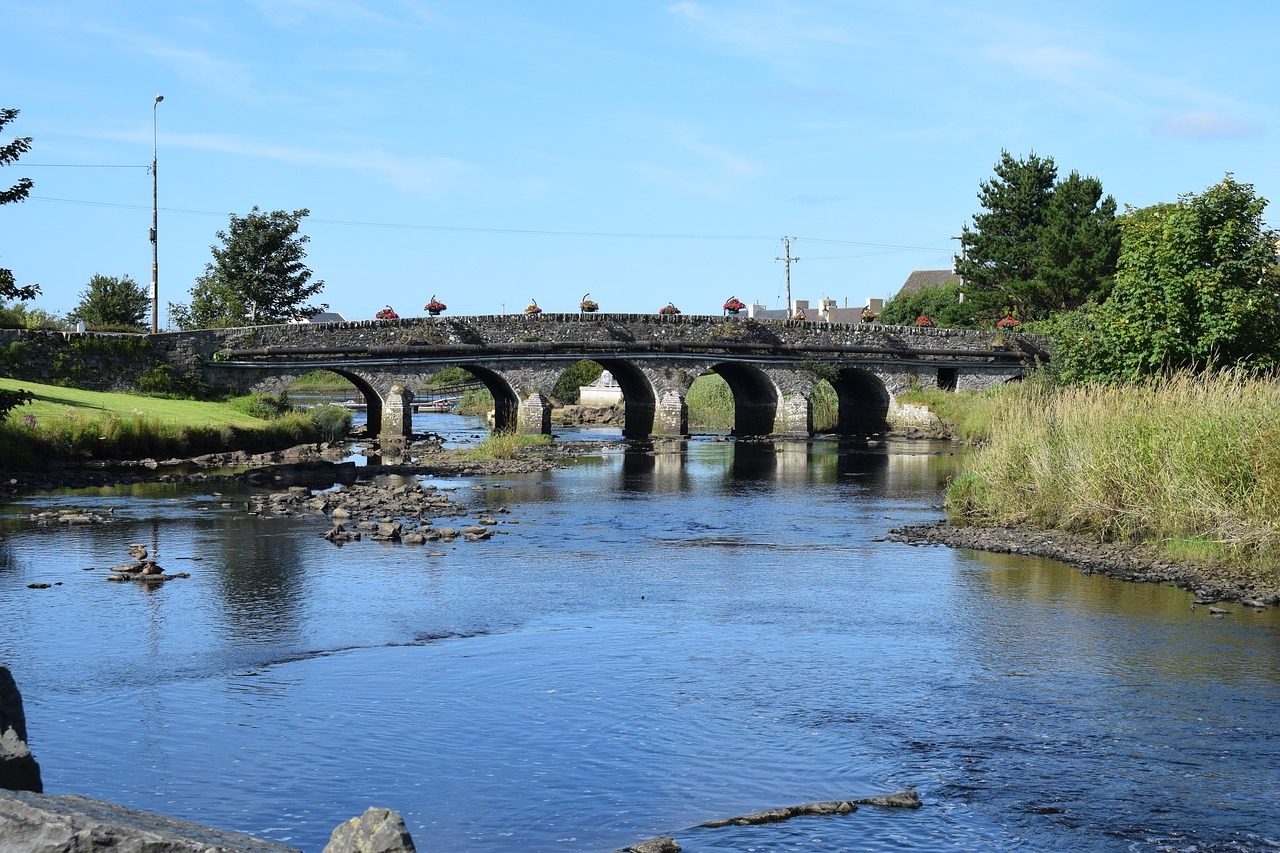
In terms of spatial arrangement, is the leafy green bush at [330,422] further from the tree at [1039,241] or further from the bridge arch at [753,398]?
the tree at [1039,241]

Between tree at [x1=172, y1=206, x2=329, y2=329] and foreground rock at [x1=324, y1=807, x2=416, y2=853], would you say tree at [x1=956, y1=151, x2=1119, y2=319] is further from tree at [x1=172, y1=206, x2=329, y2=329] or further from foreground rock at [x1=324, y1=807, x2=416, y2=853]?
foreground rock at [x1=324, y1=807, x2=416, y2=853]

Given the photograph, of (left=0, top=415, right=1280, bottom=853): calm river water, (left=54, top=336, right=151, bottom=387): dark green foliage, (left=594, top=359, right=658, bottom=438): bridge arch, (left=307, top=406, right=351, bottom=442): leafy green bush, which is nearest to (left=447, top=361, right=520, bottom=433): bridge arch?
(left=594, top=359, right=658, bottom=438): bridge arch

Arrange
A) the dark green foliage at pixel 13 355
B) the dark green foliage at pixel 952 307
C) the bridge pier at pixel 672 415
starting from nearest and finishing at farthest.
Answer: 1. the dark green foliage at pixel 13 355
2. the bridge pier at pixel 672 415
3. the dark green foliage at pixel 952 307

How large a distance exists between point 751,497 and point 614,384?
2161 inches

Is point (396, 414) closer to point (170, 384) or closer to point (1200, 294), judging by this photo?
point (170, 384)

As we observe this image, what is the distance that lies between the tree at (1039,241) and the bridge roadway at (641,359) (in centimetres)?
991

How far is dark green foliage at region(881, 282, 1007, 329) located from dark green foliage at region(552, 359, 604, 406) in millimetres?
24924

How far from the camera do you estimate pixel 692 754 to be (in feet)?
41.8

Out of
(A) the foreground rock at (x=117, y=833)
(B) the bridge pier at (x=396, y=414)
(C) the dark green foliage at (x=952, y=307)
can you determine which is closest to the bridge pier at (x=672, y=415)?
(B) the bridge pier at (x=396, y=414)

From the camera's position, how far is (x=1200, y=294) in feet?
128

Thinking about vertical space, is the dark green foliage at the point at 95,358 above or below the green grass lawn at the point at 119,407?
above

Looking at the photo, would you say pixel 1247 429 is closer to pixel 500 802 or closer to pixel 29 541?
pixel 500 802

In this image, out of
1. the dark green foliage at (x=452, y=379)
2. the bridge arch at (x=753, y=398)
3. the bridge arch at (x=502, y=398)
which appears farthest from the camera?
the dark green foliage at (x=452, y=379)

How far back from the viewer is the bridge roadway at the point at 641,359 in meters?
54.3
